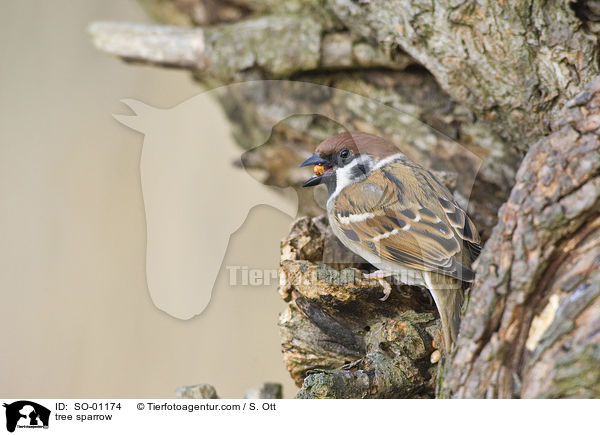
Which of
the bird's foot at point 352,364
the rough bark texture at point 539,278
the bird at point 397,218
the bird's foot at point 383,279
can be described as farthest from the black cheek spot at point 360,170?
the rough bark texture at point 539,278

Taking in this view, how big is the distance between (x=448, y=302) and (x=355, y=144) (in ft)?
1.78

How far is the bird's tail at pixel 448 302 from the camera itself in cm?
134

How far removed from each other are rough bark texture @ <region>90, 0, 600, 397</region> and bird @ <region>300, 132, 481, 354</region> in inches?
3.3

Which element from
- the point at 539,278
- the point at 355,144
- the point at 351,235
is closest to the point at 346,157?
the point at 355,144

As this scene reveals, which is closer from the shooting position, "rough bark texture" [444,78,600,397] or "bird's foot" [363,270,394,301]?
"rough bark texture" [444,78,600,397]

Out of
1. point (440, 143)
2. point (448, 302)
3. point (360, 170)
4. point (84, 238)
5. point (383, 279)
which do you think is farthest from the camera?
point (84, 238)

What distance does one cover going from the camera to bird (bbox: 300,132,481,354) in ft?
4.82

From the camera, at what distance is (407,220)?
1612 mm

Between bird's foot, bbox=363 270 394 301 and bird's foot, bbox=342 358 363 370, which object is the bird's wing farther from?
bird's foot, bbox=342 358 363 370

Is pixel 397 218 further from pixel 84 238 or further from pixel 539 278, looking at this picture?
pixel 84 238

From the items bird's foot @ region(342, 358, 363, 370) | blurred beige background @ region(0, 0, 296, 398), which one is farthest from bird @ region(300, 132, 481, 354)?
blurred beige background @ region(0, 0, 296, 398)

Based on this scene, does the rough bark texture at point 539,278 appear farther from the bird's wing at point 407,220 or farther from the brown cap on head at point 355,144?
the brown cap on head at point 355,144

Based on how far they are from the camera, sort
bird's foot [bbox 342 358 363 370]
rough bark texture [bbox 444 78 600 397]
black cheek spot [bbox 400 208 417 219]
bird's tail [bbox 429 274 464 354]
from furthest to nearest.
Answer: black cheek spot [bbox 400 208 417 219] < bird's foot [bbox 342 358 363 370] < bird's tail [bbox 429 274 464 354] < rough bark texture [bbox 444 78 600 397]
